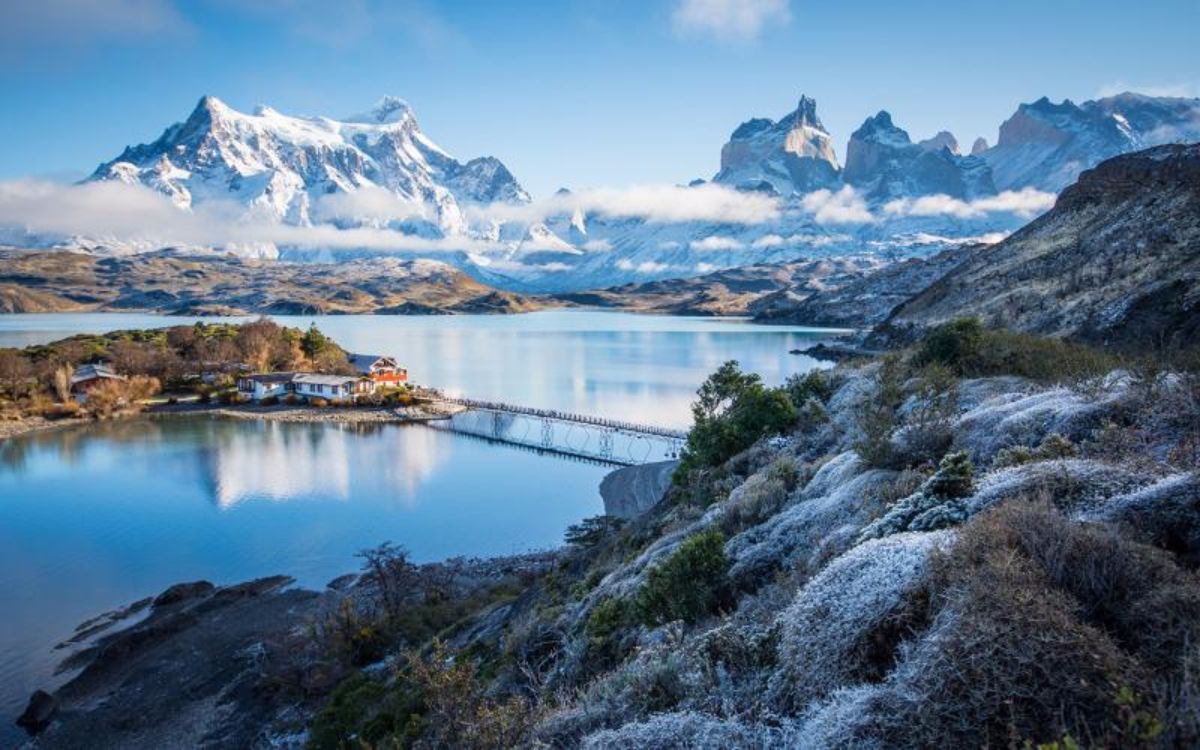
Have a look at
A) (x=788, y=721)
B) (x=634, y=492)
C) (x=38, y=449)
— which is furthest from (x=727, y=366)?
(x=38, y=449)

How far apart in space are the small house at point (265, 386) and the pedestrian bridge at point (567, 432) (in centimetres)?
1884

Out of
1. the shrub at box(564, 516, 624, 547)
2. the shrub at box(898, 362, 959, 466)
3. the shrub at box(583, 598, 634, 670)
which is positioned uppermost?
the shrub at box(898, 362, 959, 466)

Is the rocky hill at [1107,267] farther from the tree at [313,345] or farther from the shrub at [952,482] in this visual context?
the tree at [313,345]

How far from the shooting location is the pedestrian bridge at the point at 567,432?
1992 inches

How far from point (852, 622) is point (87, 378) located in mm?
82972

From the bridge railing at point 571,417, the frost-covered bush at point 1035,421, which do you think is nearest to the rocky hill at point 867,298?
the bridge railing at point 571,417

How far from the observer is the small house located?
71.9 m

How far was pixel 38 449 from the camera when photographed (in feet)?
171

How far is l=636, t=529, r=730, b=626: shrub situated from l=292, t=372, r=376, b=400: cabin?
6661 centimetres

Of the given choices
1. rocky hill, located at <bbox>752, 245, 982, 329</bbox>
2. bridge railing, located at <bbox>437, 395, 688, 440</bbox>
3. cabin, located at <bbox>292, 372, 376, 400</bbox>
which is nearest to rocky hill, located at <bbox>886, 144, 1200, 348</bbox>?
bridge railing, located at <bbox>437, 395, 688, 440</bbox>

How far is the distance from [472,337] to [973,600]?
486 ft

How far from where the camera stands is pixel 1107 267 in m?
45.1

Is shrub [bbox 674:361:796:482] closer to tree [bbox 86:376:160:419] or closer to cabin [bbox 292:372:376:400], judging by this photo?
cabin [bbox 292:372:376:400]

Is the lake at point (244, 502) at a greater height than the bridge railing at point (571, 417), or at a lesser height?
lesser
